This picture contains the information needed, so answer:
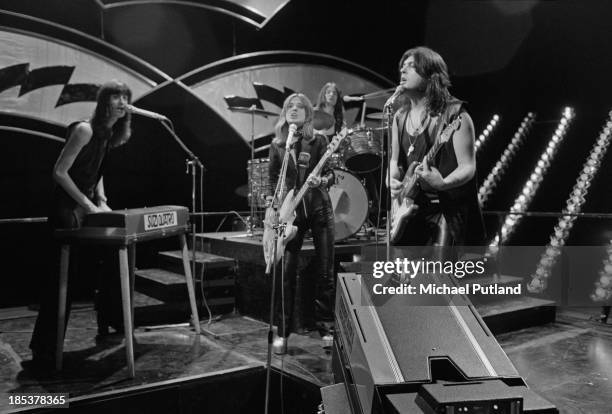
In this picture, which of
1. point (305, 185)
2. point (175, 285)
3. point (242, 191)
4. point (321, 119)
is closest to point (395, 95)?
point (305, 185)

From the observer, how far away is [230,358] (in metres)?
3.67

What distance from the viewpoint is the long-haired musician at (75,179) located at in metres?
3.37

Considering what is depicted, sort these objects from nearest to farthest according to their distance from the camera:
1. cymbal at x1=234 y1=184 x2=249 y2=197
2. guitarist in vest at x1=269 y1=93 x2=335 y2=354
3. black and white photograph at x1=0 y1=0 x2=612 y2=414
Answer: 1. black and white photograph at x1=0 y1=0 x2=612 y2=414
2. guitarist in vest at x1=269 y1=93 x2=335 y2=354
3. cymbal at x1=234 y1=184 x2=249 y2=197

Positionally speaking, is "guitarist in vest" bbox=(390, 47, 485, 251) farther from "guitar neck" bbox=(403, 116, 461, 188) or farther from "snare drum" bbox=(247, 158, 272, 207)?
"snare drum" bbox=(247, 158, 272, 207)

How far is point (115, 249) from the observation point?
13.3 ft

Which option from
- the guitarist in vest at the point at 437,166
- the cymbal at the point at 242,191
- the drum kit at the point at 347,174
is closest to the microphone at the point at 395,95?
the guitarist in vest at the point at 437,166

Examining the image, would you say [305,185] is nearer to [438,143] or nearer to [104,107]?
[438,143]

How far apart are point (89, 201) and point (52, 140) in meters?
2.38

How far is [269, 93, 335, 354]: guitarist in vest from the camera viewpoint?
388 centimetres

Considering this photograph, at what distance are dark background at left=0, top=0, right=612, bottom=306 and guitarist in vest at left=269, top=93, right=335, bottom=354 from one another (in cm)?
263

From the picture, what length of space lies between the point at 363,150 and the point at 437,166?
9.71ft

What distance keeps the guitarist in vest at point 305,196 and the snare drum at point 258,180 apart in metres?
1.83

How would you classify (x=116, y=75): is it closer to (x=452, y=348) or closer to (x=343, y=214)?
(x=343, y=214)

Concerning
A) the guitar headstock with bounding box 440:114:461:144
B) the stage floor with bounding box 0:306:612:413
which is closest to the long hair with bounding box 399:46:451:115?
the guitar headstock with bounding box 440:114:461:144
